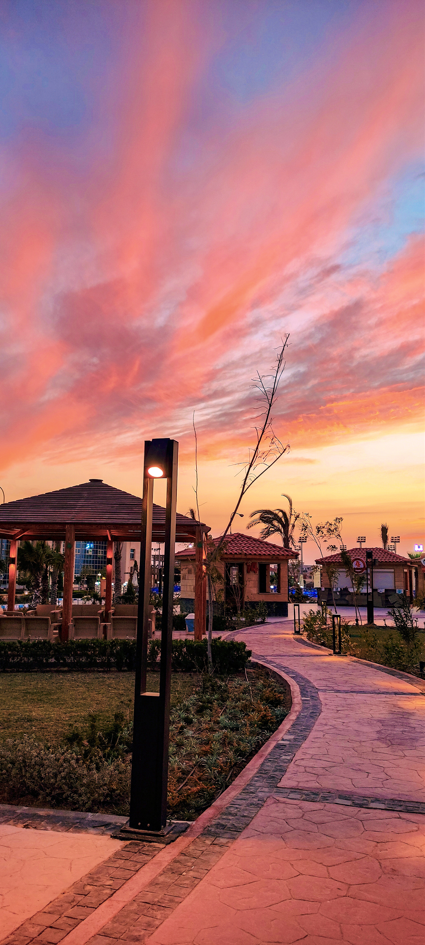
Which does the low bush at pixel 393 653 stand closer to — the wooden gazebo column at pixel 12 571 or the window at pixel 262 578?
the wooden gazebo column at pixel 12 571

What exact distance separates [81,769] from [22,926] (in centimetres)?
239

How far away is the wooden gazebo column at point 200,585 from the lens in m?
14.2

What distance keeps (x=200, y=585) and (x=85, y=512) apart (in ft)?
12.7

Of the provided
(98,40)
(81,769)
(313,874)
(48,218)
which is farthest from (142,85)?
(313,874)

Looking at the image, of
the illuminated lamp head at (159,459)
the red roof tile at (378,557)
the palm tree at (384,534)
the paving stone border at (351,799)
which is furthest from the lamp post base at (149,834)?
the palm tree at (384,534)

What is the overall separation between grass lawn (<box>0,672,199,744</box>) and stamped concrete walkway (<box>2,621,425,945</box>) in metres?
3.22

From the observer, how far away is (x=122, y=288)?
1262 centimetres

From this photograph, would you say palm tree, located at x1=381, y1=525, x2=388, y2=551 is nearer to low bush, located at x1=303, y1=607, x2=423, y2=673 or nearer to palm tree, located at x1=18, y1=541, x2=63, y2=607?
palm tree, located at x1=18, y1=541, x2=63, y2=607

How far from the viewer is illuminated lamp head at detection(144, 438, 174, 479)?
4.62 meters

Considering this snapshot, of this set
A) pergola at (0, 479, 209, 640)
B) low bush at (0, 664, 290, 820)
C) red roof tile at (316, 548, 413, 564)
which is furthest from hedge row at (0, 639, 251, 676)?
red roof tile at (316, 548, 413, 564)

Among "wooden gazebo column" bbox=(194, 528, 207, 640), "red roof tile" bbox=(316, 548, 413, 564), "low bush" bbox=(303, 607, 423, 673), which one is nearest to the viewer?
"low bush" bbox=(303, 607, 423, 673)

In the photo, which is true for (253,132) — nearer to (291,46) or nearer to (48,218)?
(291,46)

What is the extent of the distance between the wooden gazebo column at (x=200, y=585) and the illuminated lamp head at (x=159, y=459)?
9628 millimetres

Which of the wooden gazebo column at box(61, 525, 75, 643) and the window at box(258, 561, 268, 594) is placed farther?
the window at box(258, 561, 268, 594)
